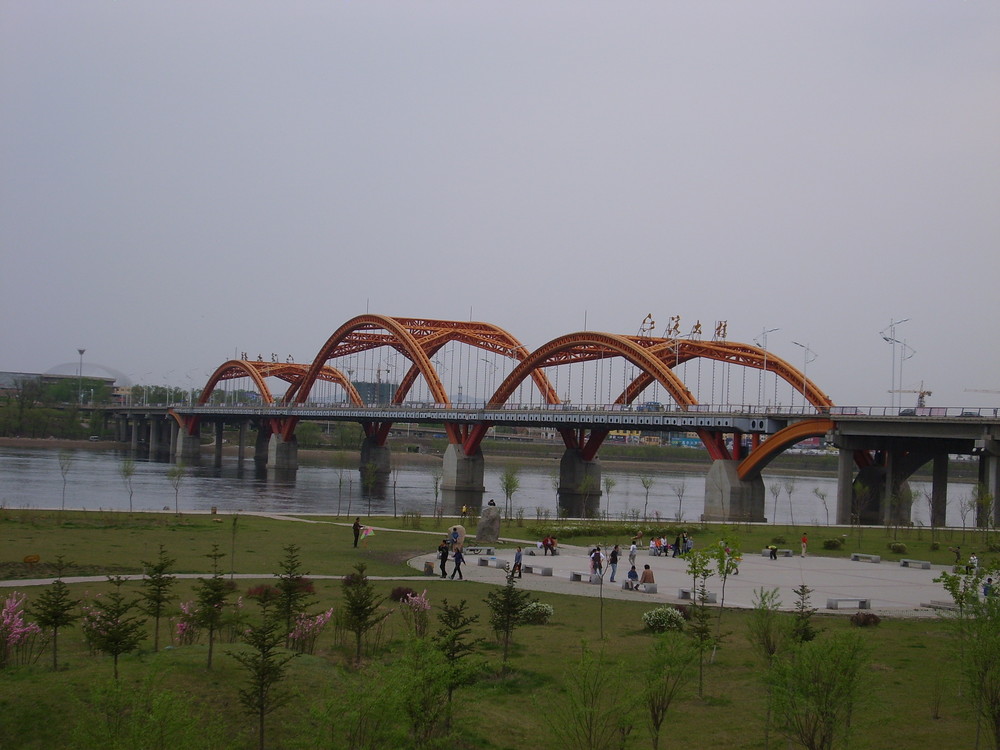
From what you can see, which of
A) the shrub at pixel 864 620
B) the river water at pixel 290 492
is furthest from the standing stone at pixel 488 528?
the shrub at pixel 864 620

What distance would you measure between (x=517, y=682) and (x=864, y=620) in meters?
11.3

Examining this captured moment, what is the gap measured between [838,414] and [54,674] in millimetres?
61764

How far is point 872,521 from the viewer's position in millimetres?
71688

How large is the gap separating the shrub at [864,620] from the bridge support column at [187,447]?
138 m

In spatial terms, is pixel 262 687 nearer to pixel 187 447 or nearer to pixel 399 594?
pixel 399 594

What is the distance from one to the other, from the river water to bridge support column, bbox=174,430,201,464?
11.0m

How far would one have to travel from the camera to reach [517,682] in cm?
1850

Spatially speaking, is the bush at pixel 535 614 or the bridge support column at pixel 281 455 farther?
the bridge support column at pixel 281 455

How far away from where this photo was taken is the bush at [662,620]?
78.0 feet

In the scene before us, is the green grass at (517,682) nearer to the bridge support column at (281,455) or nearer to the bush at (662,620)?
the bush at (662,620)

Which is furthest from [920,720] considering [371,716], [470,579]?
[470,579]

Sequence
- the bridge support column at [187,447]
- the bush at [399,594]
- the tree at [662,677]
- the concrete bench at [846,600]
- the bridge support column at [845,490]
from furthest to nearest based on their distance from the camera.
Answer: the bridge support column at [187,447] < the bridge support column at [845,490] < the concrete bench at [846,600] < the bush at [399,594] < the tree at [662,677]

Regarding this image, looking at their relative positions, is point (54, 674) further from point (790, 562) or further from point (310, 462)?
point (310, 462)

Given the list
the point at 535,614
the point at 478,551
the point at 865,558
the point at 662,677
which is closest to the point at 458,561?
the point at 535,614
